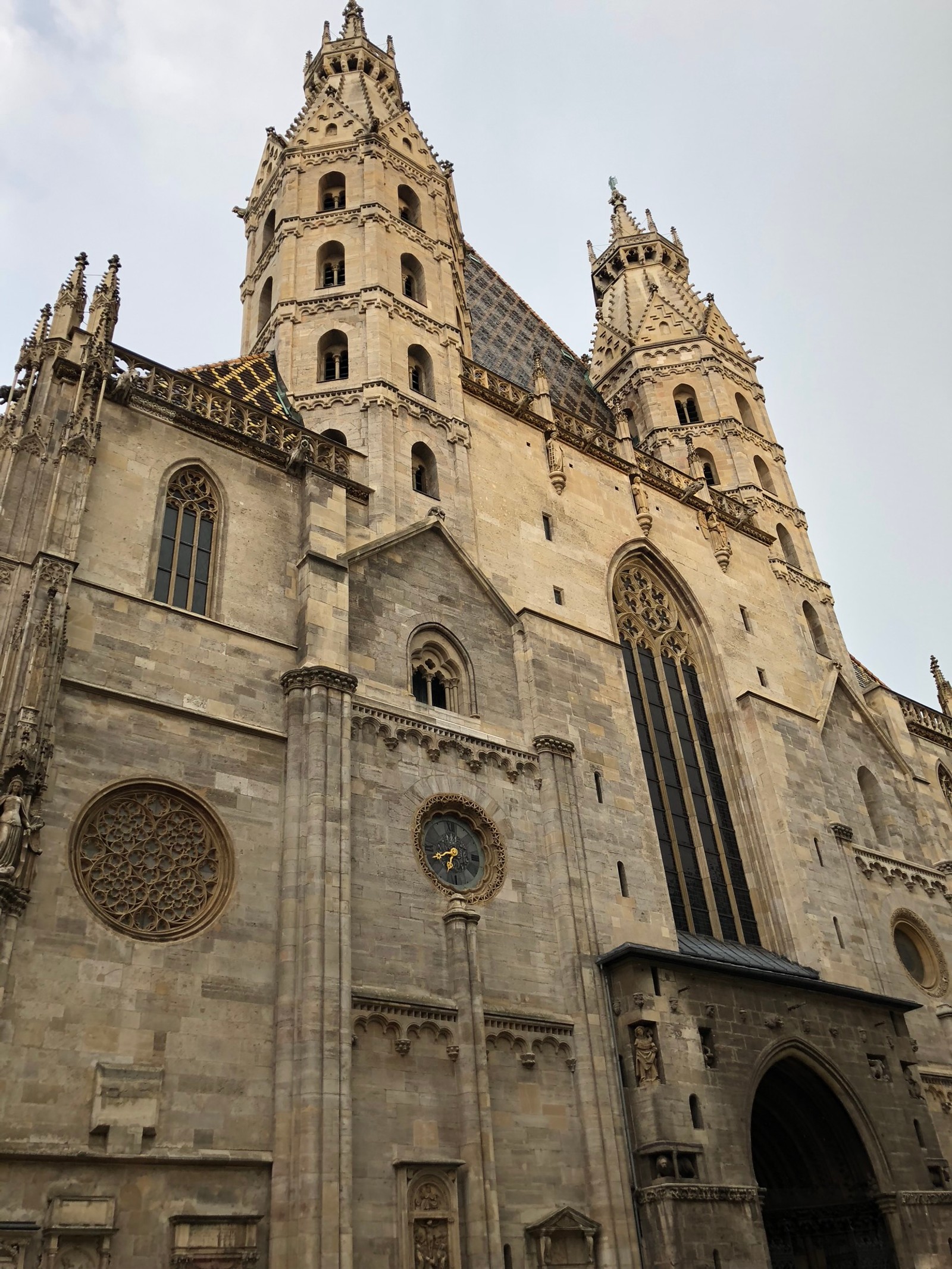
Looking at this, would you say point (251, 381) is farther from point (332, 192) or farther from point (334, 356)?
point (332, 192)

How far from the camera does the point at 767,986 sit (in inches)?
619

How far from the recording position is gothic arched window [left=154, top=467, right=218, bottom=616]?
1459 centimetres

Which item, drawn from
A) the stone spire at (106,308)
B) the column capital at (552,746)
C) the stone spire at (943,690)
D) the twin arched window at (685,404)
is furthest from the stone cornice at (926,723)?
the stone spire at (106,308)

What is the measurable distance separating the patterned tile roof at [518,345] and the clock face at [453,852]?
49.6ft

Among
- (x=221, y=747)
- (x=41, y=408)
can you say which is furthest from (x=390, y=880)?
(x=41, y=408)

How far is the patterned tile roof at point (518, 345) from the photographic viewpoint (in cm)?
2900

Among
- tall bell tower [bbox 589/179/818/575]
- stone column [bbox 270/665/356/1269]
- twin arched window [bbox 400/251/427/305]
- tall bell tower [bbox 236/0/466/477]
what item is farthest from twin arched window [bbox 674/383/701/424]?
stone column [bbox 270/665/356/1269]

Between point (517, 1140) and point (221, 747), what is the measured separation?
622cm

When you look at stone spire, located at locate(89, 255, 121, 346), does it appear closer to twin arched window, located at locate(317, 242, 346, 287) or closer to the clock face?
twin arched window, located at locate(317, 242, 346, 287)

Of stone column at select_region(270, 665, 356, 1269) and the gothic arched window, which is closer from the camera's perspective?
stone column at select_region(270, 665, 356, 1269)

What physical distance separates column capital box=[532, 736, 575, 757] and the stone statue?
4.35 meters

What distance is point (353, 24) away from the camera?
28.9m

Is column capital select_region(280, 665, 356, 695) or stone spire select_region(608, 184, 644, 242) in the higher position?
stone spire select_region(608, 184, 644, 242)

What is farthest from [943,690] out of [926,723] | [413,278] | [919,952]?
[413,278]
